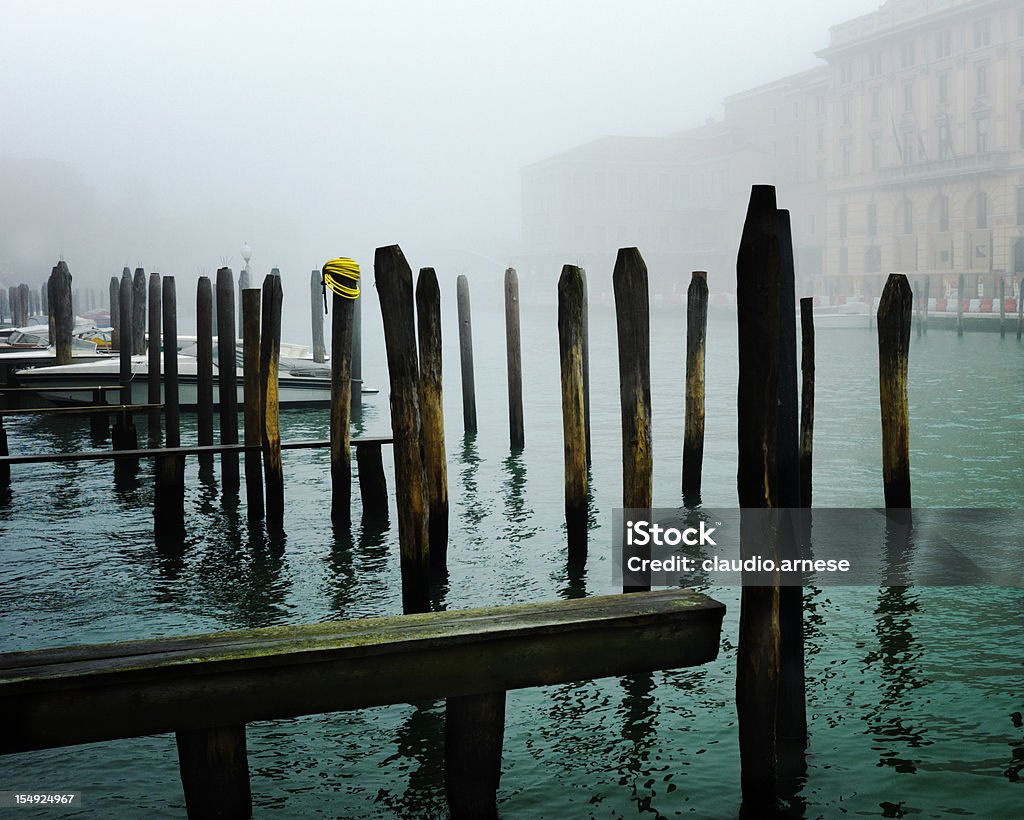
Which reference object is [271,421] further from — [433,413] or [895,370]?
[895,370]

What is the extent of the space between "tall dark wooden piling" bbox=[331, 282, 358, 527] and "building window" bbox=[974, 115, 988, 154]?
49223 millimetres

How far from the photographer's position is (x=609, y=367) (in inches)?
1067

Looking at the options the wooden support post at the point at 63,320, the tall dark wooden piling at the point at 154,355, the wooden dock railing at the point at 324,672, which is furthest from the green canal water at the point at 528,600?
the wooden support post at the point at 63,320

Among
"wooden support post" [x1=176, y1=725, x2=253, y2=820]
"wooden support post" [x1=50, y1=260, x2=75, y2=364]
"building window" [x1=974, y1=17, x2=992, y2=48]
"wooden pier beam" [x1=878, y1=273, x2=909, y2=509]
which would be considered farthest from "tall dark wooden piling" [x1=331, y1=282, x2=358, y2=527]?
"building window" [x1=974, y1=17, x2=992, y2=48]

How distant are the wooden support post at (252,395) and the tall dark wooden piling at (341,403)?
55 centimetres

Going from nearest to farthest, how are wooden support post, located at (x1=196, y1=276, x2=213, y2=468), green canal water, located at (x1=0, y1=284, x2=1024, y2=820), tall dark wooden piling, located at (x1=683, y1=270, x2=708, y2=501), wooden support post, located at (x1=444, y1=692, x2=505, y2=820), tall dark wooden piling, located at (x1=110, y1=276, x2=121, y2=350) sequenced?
wooden support post, located at (x1=444, y1=692, x2=505, y2=820) → green canal water, located at (x1=0, y1=284, x2=1024, y2=820) → tall dark wooden piling, located at (x1=683, y1=270, x2=708, y2=501) → wooden support post, located at (x1=196, y1=276, x2=213, y2=468) → tall dark wooden piling, located at (x1=110, y1=276, x2=121, y2=350)

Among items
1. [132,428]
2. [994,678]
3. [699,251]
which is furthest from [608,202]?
[994,678]

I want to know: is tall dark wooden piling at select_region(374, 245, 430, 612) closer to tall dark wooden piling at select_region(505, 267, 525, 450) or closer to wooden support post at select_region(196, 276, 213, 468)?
wooden support post at select_region(196, 276, 213, 468)

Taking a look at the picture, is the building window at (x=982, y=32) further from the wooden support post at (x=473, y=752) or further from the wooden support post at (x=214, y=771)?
the wooden support post at (x=214, y=771)

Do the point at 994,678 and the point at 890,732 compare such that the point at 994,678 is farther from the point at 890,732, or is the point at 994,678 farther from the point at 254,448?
the point at 254,448

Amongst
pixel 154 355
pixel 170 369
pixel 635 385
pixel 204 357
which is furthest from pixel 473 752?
pixel 154 355

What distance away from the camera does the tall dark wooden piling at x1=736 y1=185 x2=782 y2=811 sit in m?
3.26

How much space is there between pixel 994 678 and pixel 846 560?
77.2 inches

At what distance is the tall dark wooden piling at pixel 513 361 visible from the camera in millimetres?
11055
